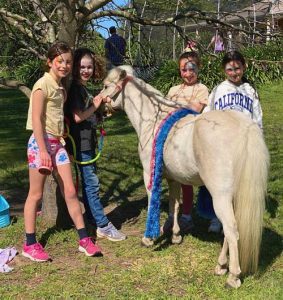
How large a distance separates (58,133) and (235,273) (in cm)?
181

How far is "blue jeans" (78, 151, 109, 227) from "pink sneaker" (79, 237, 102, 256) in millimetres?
363

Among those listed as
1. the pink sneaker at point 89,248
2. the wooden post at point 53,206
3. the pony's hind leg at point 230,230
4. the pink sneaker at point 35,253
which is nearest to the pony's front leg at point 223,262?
the pony's hind leg at point 230,230

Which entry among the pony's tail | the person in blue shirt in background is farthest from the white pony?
the person in blue shirt in background

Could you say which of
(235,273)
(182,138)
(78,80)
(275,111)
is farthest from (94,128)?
(275,111)

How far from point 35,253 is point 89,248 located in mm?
467

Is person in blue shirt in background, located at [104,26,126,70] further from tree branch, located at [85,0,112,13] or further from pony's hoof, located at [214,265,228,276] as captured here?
pony's hoof, located at [214,265,228,276]

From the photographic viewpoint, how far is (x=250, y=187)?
330 centimetres

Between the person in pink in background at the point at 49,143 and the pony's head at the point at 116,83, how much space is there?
458 millimetres

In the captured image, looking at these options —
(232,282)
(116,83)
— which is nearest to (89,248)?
(232,282)

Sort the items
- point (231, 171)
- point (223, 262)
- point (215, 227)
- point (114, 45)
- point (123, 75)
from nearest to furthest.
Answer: point (231, 171), point (223, 262), point (123, 75), point (215, 227), point (114, 45)

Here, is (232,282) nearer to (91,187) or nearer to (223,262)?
(223,262)

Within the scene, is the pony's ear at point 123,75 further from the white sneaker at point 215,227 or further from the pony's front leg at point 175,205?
the white sneaker at point 215,227

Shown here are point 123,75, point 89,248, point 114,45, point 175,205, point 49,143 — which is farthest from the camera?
point 114,45

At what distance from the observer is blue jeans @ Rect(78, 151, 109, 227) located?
435 centimetres
